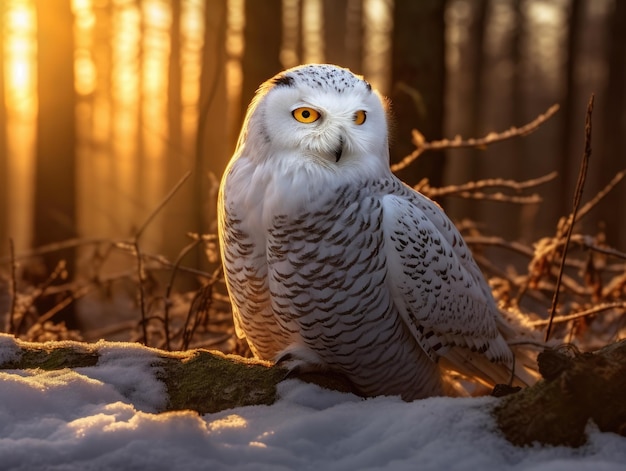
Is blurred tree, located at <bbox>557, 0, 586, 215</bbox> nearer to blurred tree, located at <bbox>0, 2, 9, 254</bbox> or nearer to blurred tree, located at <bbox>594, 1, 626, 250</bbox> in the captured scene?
blurred tree, located at <bbox>594, 1, 626, 250</bbox>

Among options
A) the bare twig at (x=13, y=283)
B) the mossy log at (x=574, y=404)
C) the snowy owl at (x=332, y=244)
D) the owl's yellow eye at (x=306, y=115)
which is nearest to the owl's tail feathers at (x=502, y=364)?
the snowy owl at (x=332, y=244)

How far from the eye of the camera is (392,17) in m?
5.46

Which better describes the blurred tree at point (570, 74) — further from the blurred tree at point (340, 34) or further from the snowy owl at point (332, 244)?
the snowy owl at point (332, 244)

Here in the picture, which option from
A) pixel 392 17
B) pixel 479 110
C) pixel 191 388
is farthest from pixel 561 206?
pixel 191 388

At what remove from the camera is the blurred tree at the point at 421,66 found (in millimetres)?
5203

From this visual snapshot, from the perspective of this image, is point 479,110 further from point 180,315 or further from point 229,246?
point 229,246

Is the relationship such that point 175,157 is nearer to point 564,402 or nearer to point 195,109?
point 195,109

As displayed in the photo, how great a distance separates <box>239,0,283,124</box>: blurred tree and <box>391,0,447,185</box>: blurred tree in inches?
37.3

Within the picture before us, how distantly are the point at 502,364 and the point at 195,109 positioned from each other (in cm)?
1708

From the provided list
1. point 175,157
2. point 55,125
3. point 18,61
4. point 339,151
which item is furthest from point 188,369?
point 175,157

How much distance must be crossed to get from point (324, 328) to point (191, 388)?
1.79 ft

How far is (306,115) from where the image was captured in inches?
102

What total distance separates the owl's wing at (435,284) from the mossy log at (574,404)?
95cm

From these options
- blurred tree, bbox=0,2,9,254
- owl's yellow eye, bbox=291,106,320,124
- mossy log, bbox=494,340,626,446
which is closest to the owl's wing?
owl's yellow eye, bbox=291,106,320,124
